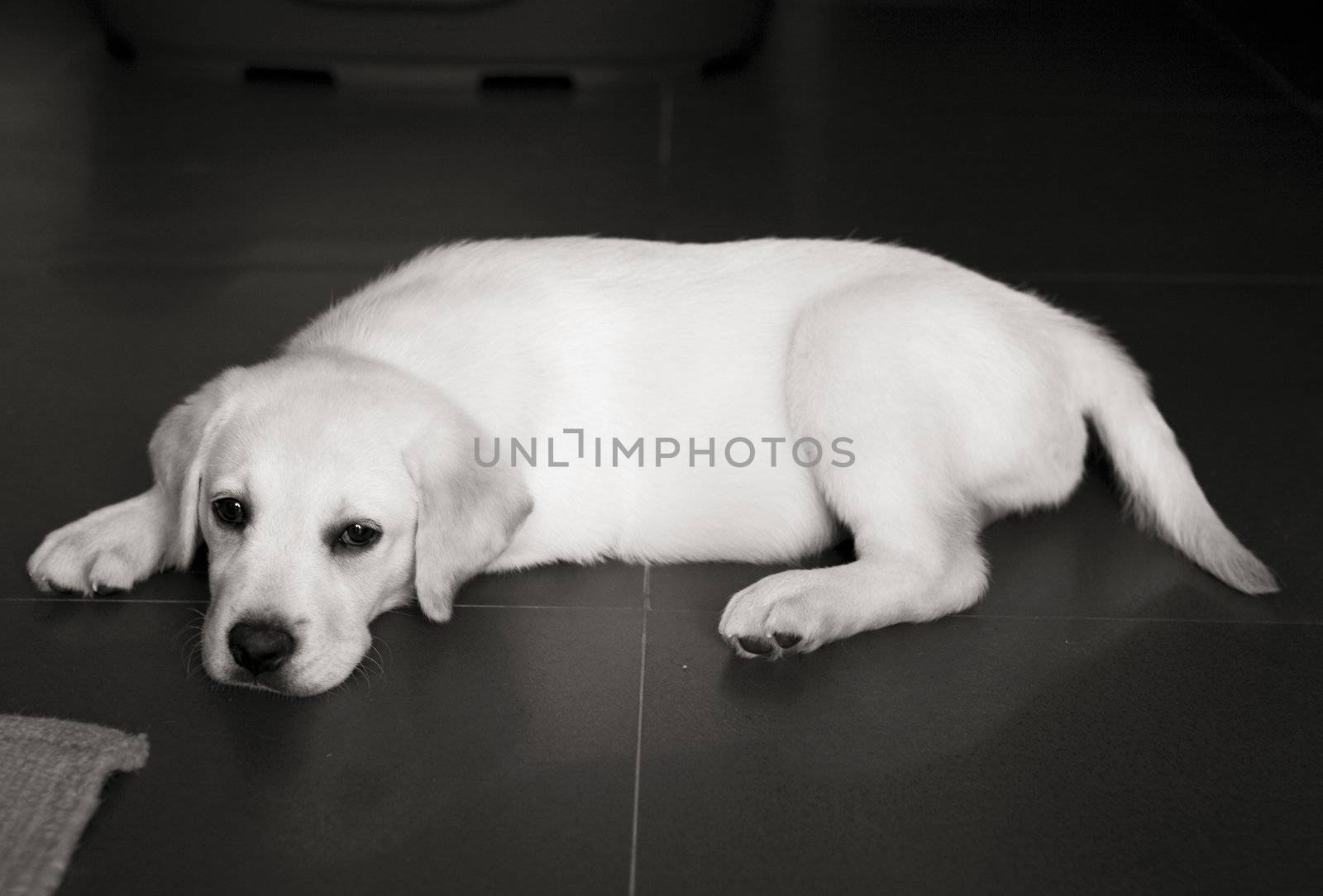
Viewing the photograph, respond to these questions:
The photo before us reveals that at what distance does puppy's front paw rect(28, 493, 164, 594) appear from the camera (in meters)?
2.38

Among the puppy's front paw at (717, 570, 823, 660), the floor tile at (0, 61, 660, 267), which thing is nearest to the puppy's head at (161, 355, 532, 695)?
the puppy's front paw at (717, 570, 823, 660)

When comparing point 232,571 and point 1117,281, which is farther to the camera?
point 1117,281

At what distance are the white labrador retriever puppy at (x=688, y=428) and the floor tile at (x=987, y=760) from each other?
114 millimetres

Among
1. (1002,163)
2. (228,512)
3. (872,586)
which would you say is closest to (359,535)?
(228,512)

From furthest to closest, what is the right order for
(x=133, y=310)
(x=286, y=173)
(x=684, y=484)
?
(x=286, y=173) → (x=133, y=310) → (x=684, y=484)

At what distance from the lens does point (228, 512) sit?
2.14m

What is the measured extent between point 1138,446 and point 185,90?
3.94 meters

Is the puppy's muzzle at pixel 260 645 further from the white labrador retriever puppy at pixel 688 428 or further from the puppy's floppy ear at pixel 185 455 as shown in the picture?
the puppy's floppy ear at pixel 185 455

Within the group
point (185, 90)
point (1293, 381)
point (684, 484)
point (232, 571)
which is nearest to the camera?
point (232, 571)

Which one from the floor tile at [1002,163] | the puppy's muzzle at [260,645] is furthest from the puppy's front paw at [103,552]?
the floor tile at [1002,163]

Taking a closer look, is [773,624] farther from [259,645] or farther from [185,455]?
[185,455]

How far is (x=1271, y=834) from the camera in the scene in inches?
75.6

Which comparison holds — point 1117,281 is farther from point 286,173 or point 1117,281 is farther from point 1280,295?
point 286,173

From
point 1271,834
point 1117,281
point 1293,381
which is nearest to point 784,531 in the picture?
point 1271,834
